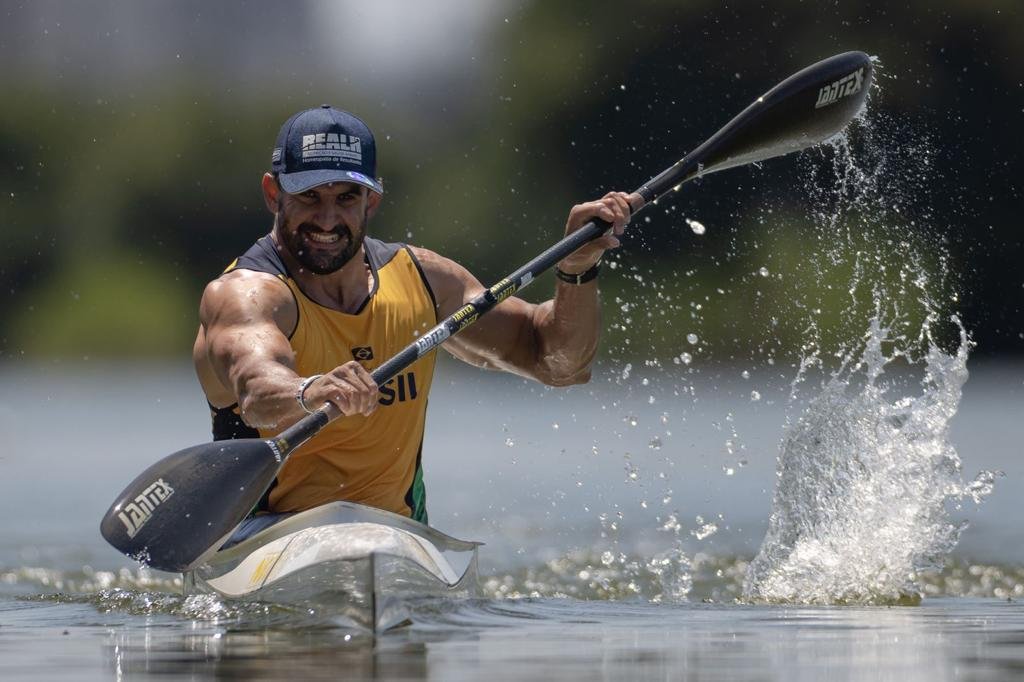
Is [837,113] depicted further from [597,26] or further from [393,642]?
[597,26]

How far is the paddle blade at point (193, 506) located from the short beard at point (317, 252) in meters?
0.73

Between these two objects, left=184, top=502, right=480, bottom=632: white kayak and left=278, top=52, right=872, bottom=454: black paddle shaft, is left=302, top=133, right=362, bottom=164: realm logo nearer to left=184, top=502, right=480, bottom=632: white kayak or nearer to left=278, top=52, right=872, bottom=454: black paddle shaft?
left=278, top=52, right=872, bottom=454: black paddle shaft

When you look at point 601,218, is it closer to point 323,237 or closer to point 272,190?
point 323,237

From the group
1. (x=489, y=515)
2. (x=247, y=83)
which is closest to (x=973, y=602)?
(x=489, y=515)

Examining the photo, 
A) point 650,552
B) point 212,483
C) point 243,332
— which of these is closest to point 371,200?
point 243,332

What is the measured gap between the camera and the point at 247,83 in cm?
3562

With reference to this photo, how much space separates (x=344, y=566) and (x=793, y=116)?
3.13 meters

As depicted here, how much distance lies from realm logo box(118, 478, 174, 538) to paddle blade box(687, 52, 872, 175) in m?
2.67

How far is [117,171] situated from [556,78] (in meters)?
9.02

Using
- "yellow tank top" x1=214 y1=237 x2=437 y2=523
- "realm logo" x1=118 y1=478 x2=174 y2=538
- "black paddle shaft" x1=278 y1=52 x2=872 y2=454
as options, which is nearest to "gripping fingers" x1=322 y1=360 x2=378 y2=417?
"yellow tank top" x1=214 y1=237 x2=437 y2=523

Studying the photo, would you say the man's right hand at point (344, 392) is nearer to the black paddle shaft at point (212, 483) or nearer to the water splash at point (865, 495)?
the black paddle shaft at point (212, 483)

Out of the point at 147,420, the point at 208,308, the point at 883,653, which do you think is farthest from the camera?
the point at 147,420

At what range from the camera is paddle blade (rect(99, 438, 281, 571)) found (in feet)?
20.9

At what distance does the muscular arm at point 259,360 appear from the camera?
6.22 meters
